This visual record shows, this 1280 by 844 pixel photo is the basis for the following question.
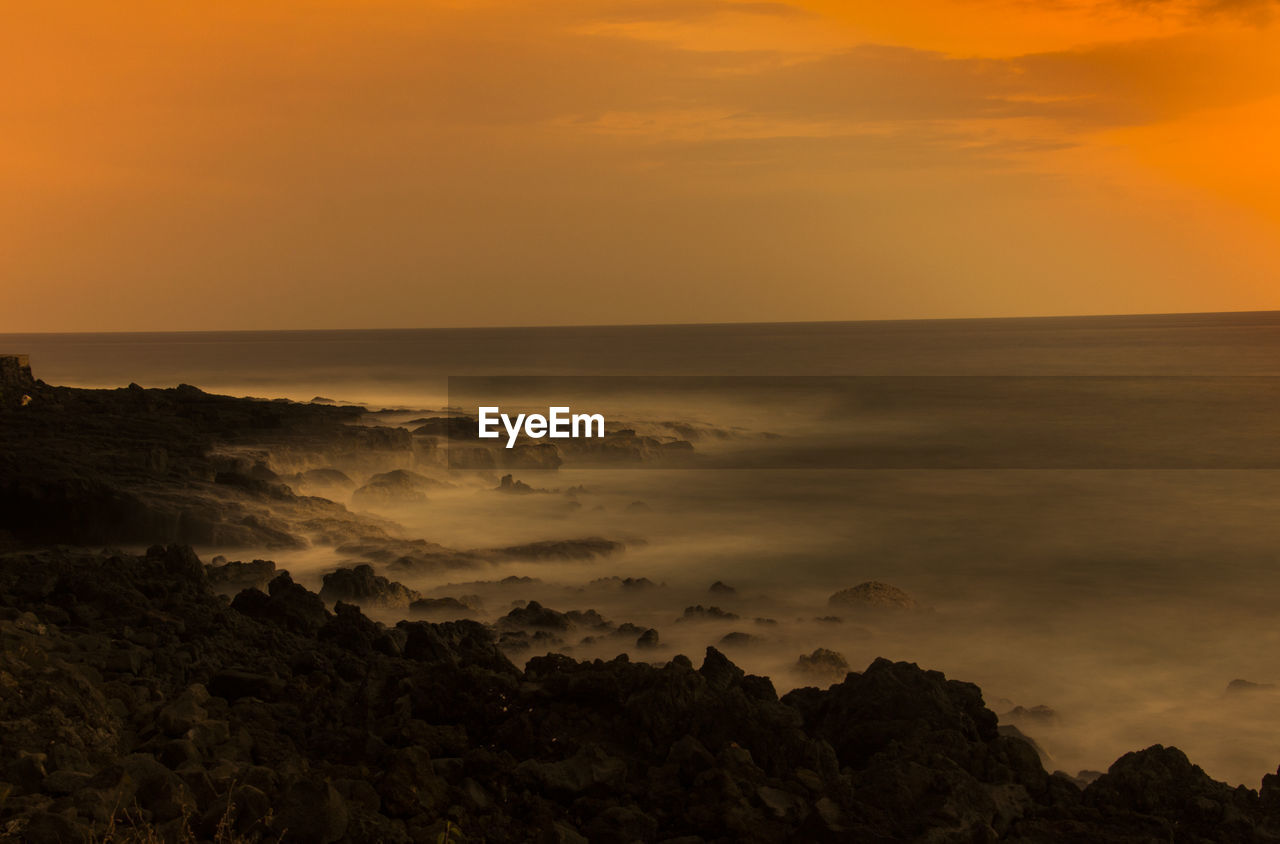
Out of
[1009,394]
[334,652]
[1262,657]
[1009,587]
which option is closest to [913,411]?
[1009,394]

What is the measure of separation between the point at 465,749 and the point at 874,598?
350 inches

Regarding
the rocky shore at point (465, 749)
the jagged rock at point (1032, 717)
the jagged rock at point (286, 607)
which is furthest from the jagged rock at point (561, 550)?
the jagged rock at point (1032, 717)

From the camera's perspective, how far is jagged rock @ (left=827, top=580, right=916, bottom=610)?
14648mm

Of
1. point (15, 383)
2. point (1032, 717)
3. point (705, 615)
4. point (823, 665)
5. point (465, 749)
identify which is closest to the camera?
point (465, 749)

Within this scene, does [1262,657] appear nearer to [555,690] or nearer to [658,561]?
[658,561]

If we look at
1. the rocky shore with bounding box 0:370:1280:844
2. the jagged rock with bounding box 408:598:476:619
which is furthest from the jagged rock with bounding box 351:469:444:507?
the rocky shore with bounding box 0:370:1280:844

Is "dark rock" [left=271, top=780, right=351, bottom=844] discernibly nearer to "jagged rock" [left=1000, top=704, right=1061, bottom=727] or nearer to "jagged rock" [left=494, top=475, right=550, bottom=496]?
"jagged rock" [left=1000, top=704, right=1061, bottom=727]

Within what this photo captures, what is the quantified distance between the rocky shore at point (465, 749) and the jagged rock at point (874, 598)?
5.99 m

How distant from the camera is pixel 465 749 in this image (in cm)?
699

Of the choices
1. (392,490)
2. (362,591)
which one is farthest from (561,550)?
(392,490)

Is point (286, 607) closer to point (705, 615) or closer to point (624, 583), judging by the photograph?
point (705, 615)

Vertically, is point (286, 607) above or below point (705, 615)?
above

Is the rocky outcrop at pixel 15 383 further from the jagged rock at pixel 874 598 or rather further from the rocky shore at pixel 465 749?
the jagged rock at pixel 874 598

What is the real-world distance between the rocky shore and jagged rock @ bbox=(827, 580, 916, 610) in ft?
19.7
